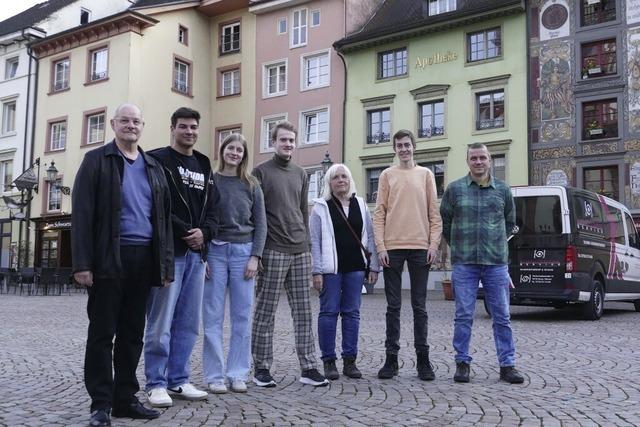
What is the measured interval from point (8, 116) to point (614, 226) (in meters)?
33.0

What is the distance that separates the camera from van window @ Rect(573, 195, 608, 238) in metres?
12.9

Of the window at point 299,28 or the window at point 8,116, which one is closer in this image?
the window at point 299,28

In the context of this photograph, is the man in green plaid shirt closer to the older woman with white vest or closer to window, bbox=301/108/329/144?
the older woman with white vest

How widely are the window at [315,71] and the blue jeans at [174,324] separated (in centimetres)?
2794

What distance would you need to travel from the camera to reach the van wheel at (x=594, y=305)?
43.1ft

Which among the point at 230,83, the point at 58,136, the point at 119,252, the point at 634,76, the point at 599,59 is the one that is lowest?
the point at 119,252

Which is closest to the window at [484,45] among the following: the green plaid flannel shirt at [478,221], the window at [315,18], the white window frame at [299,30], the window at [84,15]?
the window at [315,18]

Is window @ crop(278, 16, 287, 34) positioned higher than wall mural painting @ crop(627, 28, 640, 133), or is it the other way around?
window @ crop(278, 16, 287, 34)

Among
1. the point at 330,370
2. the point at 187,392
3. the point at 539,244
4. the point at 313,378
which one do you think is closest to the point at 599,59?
the point at 539,244

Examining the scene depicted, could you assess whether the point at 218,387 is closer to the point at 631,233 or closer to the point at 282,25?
the point at 631,233

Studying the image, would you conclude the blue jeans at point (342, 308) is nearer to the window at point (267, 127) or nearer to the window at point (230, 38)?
the window at point (267, 127)

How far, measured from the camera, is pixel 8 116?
126 ft

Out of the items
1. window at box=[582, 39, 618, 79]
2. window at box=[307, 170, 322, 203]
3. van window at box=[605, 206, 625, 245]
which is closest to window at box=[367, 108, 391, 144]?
window at box=[307, 170, 322, 203]

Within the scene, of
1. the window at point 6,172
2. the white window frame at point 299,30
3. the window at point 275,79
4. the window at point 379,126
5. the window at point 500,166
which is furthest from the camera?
the window at point 6,172
